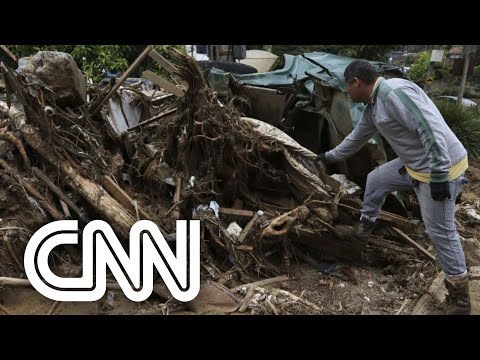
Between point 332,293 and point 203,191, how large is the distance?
5.52 feet

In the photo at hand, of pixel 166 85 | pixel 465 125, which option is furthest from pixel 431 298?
pixel 465 125

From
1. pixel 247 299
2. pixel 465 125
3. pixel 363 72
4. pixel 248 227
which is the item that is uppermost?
pixel 363 72

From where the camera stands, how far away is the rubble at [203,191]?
4.13 meters

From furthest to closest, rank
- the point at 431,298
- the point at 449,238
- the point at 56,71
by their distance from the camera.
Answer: the point at 56,71 → the point at 431,298 → the point at 449,238

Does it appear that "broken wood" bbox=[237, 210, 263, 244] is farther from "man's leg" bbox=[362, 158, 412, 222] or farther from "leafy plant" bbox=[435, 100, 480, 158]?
"leafy plant" bbox=[435, 100, 480, 158]

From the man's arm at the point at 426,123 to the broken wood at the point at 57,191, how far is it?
124 inches

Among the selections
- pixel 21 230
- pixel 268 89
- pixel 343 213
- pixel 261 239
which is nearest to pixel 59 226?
pixel 21 230

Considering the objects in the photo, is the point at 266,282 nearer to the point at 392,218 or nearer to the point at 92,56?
the point at 392,218

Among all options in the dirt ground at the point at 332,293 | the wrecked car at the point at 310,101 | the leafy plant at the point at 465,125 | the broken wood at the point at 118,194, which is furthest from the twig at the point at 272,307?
the leafy plant at the point at 465,125

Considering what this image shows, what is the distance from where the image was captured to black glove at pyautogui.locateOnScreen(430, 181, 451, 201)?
319cm

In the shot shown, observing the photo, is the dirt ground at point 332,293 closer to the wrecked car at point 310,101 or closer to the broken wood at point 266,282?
the broken wood at point 266,282

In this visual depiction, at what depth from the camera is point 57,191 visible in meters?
4.37
